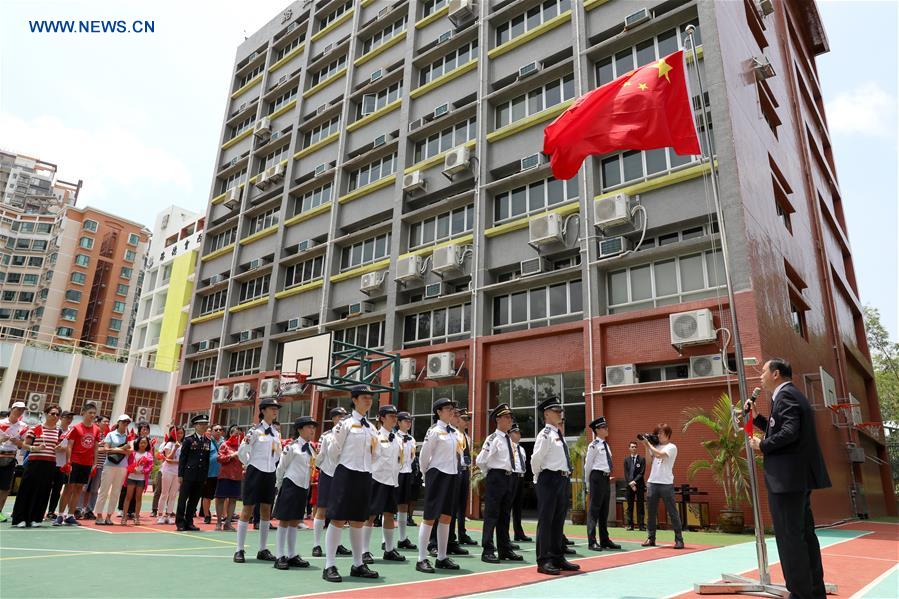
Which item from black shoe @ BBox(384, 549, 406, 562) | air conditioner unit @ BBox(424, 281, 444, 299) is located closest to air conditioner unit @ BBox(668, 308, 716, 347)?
air conditioner unit @ BBox(424, 281, 444, 299)

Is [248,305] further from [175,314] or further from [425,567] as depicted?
[425,567]

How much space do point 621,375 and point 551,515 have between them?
33.7 feet

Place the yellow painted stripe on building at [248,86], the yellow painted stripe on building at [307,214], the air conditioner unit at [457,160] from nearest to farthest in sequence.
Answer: the air conditioner unit at [457,160]
the yellow painted stripe on building at [307,214]
the yellow painted stripe on building at [248,86]

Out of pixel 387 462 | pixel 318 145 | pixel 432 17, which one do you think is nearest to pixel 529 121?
pixel 432 17

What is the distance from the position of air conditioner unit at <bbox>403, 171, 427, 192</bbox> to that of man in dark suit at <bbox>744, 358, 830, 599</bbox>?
20.3 metres

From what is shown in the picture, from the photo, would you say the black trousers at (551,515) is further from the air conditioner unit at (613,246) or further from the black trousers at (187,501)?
the air conditioner unit at (613,246)

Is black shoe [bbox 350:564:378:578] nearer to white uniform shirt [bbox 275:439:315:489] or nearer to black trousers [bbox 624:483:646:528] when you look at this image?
white uniform shirt [bbox 275:439:315:489]

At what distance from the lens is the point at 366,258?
2627cm

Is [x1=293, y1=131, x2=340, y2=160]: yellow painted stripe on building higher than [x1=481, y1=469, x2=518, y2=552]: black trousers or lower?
higher

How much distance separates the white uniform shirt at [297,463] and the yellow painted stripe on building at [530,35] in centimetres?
1965

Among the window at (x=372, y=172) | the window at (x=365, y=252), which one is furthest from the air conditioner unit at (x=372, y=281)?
the window at (x=372, y=172)

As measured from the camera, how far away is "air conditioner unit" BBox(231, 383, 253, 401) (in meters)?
28.5

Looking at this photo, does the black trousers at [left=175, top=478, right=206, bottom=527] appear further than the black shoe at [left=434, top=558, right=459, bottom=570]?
Yes

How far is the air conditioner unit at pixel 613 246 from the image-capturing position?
17450mm
